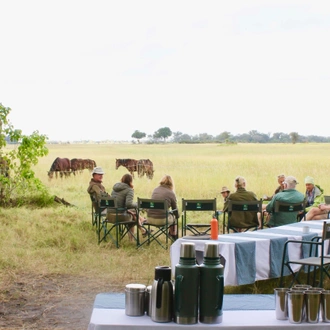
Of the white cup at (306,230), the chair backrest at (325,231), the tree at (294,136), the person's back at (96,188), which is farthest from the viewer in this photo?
the tree at (294,136)

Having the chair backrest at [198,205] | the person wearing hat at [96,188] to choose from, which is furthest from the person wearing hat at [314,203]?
the person wearing hat at [96,188]

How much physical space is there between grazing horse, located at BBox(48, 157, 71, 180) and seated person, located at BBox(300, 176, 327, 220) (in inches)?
465

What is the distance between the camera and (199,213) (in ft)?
34.9

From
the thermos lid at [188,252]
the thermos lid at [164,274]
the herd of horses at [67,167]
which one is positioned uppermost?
the thermos lid at [188,252]

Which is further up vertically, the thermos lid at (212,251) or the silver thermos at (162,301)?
the thermos lid at (212,251)

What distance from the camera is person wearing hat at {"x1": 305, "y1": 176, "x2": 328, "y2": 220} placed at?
7723mm

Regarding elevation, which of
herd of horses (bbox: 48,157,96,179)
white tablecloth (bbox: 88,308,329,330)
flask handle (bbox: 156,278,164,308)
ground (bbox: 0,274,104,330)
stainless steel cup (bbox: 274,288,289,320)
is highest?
flask handle (bbox: 156,278,164,308)

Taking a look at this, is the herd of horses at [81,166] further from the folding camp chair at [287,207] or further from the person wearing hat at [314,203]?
the folding camp chair at [287,207]

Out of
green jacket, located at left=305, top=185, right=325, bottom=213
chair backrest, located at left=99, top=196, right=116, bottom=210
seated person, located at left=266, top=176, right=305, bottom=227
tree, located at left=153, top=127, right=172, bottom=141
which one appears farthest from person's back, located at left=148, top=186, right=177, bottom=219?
tree, located at left=153, top=127, right=172, bottom=141

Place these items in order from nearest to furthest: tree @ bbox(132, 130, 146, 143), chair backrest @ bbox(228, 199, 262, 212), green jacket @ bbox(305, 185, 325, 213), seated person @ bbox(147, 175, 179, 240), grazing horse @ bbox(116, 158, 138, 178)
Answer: chair backrest @ bbox(228, 199, 262, 212) → seated person @ bbox(147, 175, 179, 240) → green jacket @ bbox(305, 185, 325, 213) → grazing horse @ bbox(116, 158, 138, 178) → tree @ bbox(132, 130, 146, 143)

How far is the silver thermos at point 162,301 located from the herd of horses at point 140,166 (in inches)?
730

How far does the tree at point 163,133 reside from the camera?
57.1m

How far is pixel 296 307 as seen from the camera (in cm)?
261

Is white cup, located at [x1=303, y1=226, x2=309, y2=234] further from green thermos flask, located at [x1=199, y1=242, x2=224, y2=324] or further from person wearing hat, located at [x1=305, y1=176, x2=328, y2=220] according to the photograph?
green thermos flask, located at [x1=199, y1=242, x2=224, y2=324]
